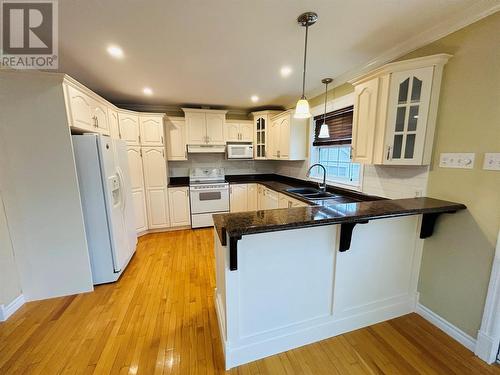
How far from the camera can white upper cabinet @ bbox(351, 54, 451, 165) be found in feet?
5.25

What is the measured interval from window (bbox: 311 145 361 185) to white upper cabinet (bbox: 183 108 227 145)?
194 cm

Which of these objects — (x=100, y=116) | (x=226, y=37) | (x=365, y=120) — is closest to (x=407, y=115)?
(x=365, y=120)

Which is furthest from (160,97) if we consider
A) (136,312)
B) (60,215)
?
(136,312)

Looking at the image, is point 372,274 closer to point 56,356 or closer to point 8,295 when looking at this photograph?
point 56,356

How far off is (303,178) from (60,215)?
3325 mm

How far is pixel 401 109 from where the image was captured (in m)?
1.75

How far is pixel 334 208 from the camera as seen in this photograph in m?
1.57

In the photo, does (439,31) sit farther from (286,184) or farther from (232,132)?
(232,132)

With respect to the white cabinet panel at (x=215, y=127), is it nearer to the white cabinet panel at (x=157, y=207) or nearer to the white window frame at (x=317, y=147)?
the white cabinet panel at (x=157, y=207)

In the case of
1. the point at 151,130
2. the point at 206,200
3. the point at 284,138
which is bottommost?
the point at 206,200

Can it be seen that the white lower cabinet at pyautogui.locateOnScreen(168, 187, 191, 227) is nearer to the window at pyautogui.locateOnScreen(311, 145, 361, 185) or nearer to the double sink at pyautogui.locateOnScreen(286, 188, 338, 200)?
the double sink at pyautogui.locateOnScreen(286, 188, 338, 200)

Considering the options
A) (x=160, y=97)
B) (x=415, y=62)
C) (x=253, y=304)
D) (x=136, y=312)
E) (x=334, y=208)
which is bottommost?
(x=136, y=312)

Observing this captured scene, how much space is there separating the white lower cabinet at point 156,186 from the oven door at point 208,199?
508 millimetres

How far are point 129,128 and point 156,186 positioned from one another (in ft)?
3.50
